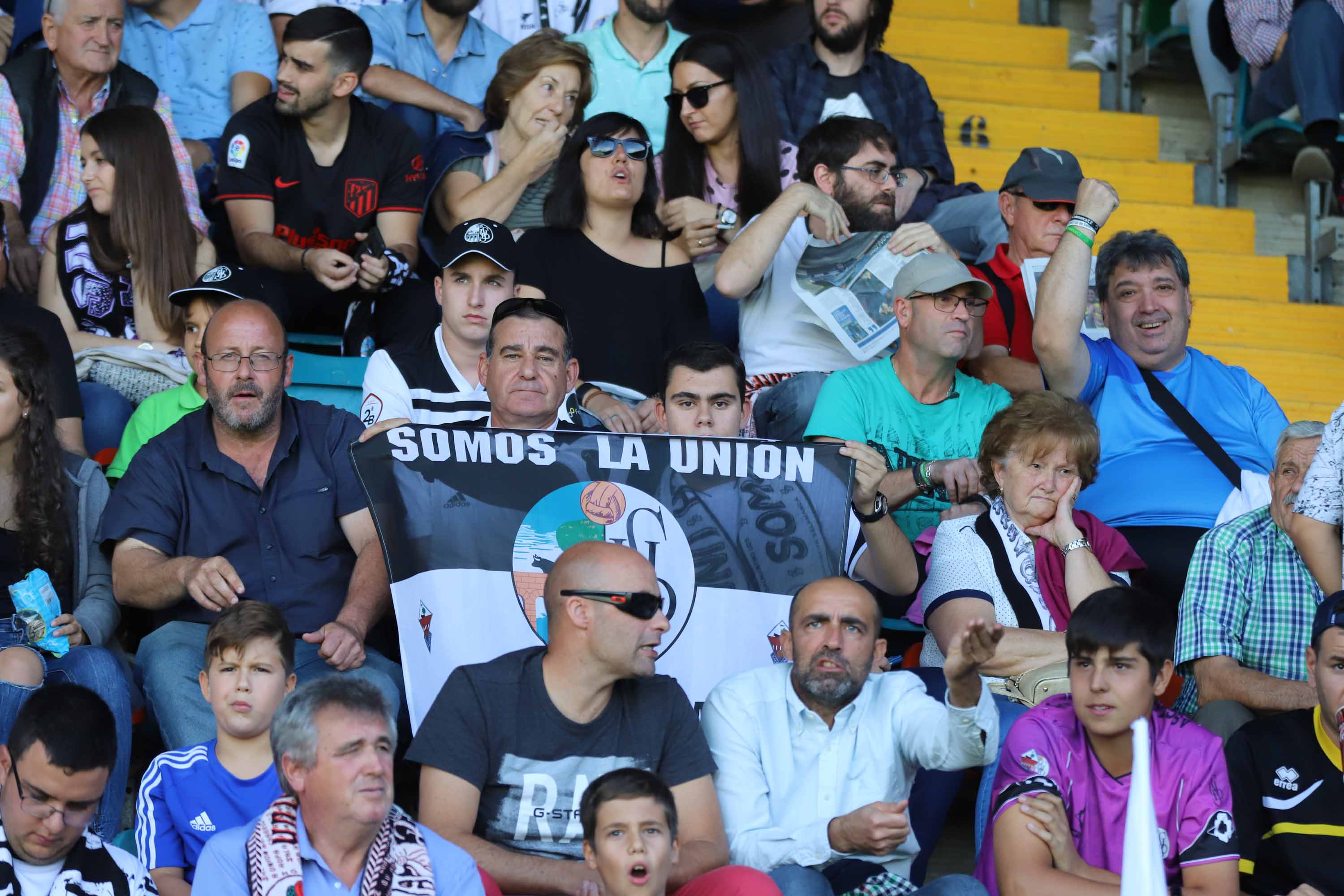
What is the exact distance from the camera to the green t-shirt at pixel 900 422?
16.3 feet

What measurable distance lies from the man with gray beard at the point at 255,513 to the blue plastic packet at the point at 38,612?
0.20 metres

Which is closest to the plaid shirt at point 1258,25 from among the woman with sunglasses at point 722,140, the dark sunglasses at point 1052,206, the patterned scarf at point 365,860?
the dark sunglasses at point 1052,206

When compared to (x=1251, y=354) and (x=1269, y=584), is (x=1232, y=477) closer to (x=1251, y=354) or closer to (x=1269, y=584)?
(x=1269, y=584)

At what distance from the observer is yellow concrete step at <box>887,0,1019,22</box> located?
8.68m

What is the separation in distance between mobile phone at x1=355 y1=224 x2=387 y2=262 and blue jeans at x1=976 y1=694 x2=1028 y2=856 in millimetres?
2740

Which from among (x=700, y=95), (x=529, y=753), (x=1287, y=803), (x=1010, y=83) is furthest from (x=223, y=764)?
(x=1010, y=83)

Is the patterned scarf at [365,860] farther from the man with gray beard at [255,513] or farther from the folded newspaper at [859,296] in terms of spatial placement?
the folded newspaper at [859,296]

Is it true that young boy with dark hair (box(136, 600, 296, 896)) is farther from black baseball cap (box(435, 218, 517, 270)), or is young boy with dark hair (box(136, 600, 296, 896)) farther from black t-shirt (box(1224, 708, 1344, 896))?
black t-shirt (box(1224, 708, 1344, 896))

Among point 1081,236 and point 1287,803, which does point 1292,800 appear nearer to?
point 1287,803

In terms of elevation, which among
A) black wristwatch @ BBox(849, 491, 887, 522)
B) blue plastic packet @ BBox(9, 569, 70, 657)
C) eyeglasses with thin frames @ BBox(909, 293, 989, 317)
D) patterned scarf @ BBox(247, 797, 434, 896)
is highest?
eyeglasses with thin frames @ BBox(909, 293, 989, 317)

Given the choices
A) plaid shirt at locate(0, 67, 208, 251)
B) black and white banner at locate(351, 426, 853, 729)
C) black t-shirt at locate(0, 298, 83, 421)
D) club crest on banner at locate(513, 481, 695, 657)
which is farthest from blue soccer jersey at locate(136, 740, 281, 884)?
plaid shirt at locate(0, 67, 208, 251)

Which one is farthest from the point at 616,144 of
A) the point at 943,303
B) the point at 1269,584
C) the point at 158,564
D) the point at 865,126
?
the point at 1269,584

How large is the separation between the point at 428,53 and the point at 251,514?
3.06 meters

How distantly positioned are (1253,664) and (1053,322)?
3.98ft
